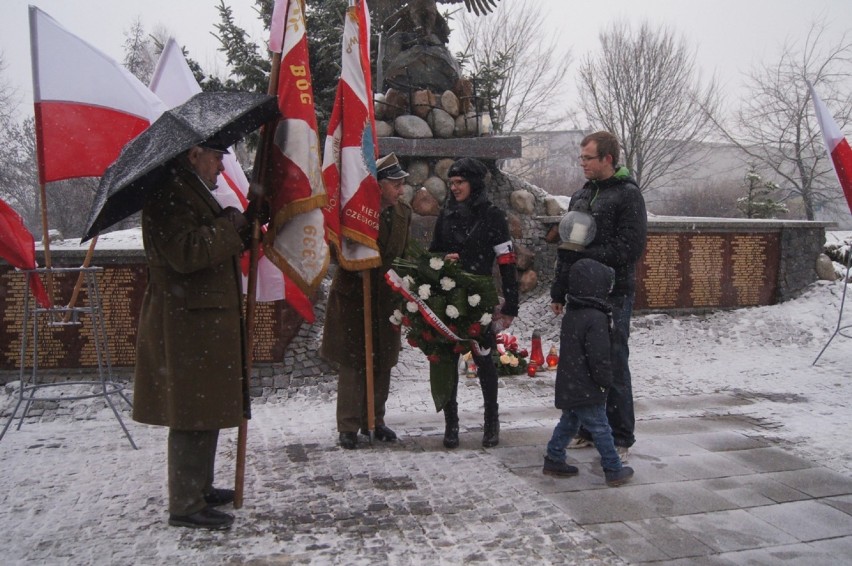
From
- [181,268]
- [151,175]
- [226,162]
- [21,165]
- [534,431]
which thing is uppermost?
[21,165]

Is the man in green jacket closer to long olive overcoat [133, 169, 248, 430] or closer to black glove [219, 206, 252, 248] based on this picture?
black glove [219, 206, 252, 248]

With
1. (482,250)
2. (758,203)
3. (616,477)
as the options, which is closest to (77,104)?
(482,250)

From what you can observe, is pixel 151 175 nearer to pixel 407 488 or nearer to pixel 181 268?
pixel 181 268

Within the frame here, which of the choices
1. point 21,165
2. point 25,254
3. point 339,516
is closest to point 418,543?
point 339,516

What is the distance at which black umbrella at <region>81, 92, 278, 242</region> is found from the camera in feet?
9.78

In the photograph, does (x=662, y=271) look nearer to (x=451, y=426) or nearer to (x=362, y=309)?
(x=451, y=426)

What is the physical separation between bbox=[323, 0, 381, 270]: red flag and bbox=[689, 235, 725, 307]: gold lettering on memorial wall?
5.91 metres

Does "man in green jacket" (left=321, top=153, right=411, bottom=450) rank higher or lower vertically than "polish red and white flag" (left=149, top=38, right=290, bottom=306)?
lower

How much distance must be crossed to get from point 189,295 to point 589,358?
2.24m

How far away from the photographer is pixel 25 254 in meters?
5.12

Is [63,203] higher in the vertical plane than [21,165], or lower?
lower

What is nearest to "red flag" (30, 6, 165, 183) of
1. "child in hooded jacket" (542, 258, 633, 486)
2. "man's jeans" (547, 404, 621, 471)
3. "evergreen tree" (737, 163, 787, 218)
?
"child in hooded jacket" (542, 258, 633, 486)

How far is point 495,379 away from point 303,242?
1.80 m

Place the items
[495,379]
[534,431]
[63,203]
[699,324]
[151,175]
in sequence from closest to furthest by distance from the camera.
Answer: [151,175] → [495,379] → [534,431] → [699,324] → [63,203]
